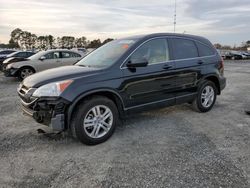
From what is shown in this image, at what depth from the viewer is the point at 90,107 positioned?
12.5 feet

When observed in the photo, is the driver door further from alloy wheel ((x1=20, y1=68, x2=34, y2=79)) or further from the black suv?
alloy wheel ((x1=20, y1=68, x2=34, y2=79))

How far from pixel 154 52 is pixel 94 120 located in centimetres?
180

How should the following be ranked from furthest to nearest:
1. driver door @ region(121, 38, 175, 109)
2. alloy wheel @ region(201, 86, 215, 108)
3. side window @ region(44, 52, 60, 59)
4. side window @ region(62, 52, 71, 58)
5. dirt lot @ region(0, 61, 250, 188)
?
side window @ region(62, 52, 71, 58)
side window @ region(44, 52, 60, 59)
alloy wheel @ region(201, 86, 215, 108)
driver door @ region(121, 38, 175, 109)
dirt lot @ region(0, 61, 250, 188)

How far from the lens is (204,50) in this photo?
5.61 meters

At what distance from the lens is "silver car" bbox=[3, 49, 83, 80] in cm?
1112

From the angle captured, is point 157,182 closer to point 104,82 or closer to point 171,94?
point 104,82

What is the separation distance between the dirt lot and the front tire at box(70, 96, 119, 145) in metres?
0.16

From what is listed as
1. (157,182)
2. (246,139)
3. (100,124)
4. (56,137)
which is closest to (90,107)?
(100,124)

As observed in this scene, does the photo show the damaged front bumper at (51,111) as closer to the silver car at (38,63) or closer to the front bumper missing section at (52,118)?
the front bumper missing section at (52,118)

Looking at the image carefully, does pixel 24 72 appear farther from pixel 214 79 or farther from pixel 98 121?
pixel 214 79

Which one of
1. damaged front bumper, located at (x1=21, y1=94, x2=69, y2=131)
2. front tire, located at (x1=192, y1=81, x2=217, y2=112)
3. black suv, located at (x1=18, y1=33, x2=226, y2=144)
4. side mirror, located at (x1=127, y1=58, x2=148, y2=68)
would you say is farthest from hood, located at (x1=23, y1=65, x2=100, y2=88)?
front tire, located at (x1=192, y1=81, x2=217, y2=112)

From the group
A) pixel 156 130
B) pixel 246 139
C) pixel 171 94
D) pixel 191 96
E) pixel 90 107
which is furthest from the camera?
pixel 191 96

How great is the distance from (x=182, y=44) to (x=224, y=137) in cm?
212

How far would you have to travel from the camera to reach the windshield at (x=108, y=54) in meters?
4.30
